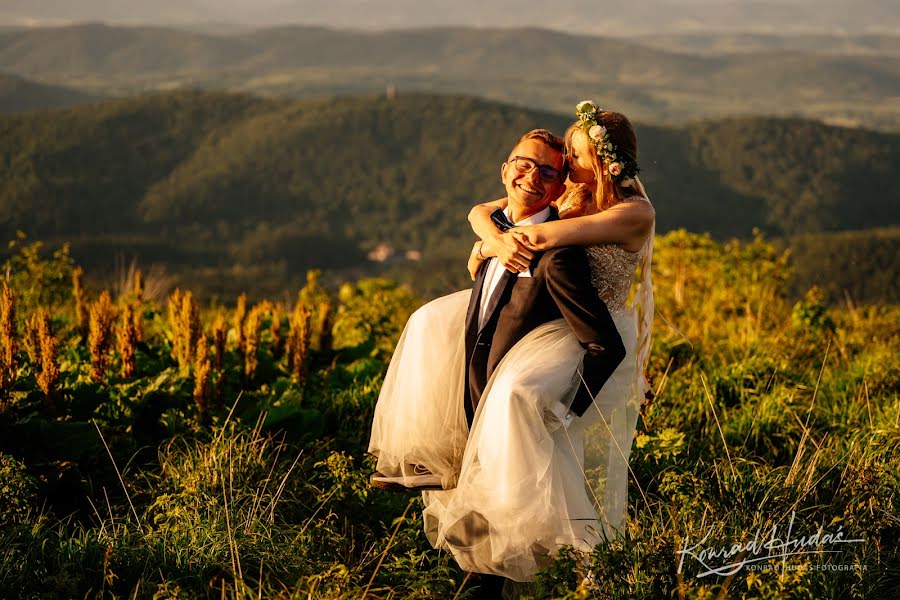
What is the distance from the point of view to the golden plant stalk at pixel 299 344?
218 inches

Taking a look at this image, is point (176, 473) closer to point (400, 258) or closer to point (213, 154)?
point (400, 258)

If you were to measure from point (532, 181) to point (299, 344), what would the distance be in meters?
2.65

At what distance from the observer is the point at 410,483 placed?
3783 millimetres

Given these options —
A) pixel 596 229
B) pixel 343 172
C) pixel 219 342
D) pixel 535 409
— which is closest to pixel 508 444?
pixel 535 409

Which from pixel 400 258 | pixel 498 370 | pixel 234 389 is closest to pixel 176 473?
pixel 234 389

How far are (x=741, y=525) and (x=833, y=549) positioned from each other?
1.27ft

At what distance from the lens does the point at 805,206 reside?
127188mm

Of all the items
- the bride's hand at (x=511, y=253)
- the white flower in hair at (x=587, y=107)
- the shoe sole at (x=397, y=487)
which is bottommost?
the shoe sole at (x=397, y=487)

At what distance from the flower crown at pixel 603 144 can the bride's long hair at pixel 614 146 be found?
0.02 m

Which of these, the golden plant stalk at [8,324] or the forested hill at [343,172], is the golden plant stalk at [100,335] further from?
the forested hill at [343,172]

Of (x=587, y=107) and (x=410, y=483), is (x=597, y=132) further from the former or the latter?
(x=410, y=483)

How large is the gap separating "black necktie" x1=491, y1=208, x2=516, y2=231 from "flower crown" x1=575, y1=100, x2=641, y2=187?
0.46 m

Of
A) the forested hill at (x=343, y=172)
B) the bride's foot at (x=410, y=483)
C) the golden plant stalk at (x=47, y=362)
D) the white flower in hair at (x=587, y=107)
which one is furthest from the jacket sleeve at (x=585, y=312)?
the forested hill at (x=343, y=172)

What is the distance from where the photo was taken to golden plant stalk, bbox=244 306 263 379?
17.6ft
